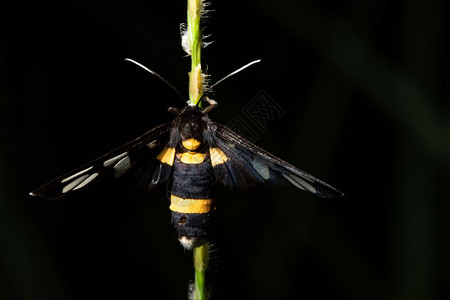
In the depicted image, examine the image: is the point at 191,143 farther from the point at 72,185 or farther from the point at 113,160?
the point at 72,185

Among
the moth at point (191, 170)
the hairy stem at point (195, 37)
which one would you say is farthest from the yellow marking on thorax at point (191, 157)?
the hairy stem at point (195, 37)

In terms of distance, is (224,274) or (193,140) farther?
(224,274)

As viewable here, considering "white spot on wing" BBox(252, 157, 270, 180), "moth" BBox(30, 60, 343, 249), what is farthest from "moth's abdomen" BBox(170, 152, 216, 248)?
"white spot on wing" BBox(252, 157, 270, 180)

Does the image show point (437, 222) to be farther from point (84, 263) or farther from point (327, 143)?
point (84, 263)

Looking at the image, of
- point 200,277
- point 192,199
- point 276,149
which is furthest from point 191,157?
point 276,149

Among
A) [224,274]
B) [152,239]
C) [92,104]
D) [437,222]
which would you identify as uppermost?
[92,104]

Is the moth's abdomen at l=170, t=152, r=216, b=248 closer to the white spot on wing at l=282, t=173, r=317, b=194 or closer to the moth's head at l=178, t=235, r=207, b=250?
the moth's head at l=178, t=235, r=207, b=250

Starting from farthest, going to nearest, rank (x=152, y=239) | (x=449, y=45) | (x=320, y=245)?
1. (x=152, y=239)
2. (x=320, y=245)
3. (x=449, y=45)

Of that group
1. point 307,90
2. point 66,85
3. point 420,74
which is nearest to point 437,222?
point 420,74
